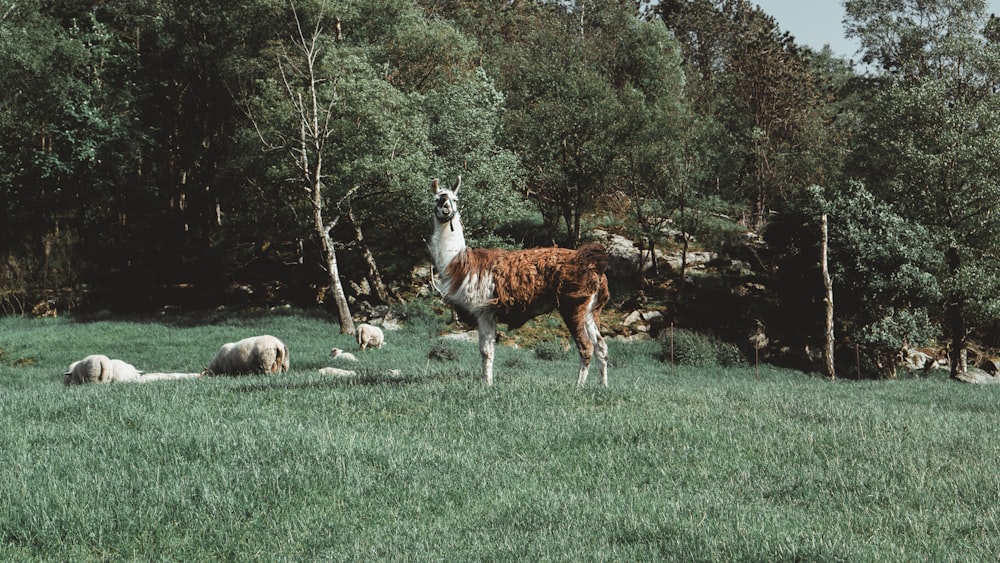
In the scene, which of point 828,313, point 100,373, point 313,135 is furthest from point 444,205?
point 828,313

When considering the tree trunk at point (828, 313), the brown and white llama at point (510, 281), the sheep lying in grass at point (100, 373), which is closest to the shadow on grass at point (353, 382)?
the brown and white llama at point (510, 281)

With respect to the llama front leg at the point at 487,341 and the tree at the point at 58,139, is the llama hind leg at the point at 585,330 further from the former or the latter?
the tree at the point at 58,139

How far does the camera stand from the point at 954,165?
2991 centimetres

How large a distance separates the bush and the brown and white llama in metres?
16.3

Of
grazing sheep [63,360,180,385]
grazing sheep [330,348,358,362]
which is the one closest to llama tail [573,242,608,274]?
grazing sheep [63,360,180,385]

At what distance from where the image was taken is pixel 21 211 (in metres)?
40.0

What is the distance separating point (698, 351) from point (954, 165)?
12754 millimetres

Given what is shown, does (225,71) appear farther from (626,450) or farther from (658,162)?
(626,450)

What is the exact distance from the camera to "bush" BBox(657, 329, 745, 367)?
28688mm

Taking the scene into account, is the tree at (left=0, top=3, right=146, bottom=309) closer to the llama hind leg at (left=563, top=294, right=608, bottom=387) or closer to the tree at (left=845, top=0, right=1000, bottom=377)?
the llama hind leg at (left=563, top=294, right=608, bottom=387)

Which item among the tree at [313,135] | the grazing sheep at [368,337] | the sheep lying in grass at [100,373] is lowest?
the sheep lying in grass at [100,373]

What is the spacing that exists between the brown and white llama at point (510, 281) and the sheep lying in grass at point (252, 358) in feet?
25.6

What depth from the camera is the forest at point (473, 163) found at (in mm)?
30109

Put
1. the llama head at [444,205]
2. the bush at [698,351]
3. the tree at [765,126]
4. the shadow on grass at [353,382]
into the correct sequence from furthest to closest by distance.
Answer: the tree at [765,126] < the bush at [698,351] < the shadow on grass at [353,382] < the llama head at [444,205]
